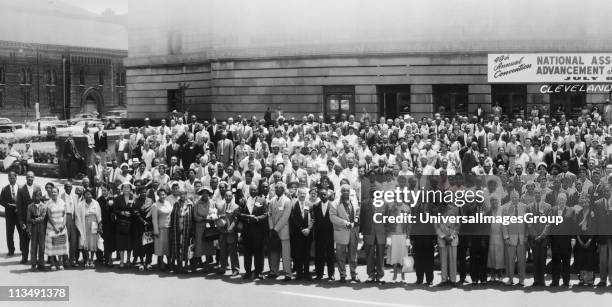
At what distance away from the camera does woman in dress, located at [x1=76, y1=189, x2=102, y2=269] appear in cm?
1708

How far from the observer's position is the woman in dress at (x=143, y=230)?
16.9 meters

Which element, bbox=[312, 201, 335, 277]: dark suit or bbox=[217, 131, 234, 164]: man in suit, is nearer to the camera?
bbox=[312, 201, 335, 277]: dark suit

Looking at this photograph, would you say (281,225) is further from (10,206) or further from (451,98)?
(451,98)

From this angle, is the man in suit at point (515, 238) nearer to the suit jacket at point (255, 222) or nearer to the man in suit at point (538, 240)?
the man in suit at point (538, 240)

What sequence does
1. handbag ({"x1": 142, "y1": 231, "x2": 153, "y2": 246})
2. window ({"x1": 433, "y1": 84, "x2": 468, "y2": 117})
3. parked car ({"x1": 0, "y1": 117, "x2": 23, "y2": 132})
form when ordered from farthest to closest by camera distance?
parked car ({"x1": 0, "y1": 117, "x2": 23, "y2": 132}) < window ({"x1": 433, "y1": 84, "x2": 468, "y2": 117}) < handbag ({"x1": 142, "y1": 231, "x2": 153, "y2": 246})

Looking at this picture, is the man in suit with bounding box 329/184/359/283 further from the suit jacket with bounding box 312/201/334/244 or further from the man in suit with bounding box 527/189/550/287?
the man in suit with bounding box 527/189/550/287

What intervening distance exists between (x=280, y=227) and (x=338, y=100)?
24902mm

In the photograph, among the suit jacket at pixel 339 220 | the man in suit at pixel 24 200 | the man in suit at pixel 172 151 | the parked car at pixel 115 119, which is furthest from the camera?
the parked car at pixel 115 119

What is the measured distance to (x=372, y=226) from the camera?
15.6 metres

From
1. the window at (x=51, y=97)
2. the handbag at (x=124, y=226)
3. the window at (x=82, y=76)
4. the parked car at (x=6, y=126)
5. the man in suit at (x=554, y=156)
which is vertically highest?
the window at (x=82, y=76)

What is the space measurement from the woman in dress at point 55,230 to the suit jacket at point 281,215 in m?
4.79

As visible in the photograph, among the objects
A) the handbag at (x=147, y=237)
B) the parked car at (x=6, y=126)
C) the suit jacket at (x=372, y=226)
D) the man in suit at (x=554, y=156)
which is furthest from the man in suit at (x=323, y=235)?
the parked car at (x=6, y=126)

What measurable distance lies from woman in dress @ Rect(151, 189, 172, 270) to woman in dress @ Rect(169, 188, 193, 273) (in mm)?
121

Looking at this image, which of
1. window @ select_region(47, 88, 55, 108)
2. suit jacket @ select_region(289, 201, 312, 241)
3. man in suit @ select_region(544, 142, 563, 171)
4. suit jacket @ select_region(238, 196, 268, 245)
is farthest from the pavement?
window @ select_region(47, 88, 55, 108)
